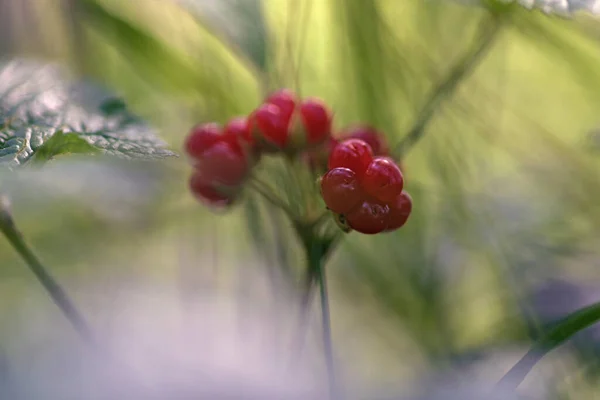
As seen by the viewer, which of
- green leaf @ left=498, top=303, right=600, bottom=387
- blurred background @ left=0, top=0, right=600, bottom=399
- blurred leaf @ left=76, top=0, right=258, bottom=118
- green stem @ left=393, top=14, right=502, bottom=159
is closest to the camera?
green leaf @ left=498, top=303, right=600, bottom=387

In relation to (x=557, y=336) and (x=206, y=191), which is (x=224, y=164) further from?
(x=557, y=336)

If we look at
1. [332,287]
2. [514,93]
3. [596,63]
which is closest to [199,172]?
[332,287]

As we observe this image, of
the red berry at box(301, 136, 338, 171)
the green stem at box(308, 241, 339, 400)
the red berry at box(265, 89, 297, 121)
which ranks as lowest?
the green stem at box(308, 241, 339, 400)

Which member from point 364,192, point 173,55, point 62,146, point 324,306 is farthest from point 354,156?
point 173,55

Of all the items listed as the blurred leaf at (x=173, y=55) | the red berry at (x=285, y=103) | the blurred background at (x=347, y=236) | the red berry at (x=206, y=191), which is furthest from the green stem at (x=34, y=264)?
the blurred leaf at (x=173, y=55)

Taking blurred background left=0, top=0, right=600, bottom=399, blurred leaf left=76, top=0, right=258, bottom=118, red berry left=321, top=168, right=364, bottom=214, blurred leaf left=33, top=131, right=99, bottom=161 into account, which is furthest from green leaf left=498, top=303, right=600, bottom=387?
blurred leaf left=76, top=0, right=258, bottom=118

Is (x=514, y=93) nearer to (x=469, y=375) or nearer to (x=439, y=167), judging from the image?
(x=439, y=167)

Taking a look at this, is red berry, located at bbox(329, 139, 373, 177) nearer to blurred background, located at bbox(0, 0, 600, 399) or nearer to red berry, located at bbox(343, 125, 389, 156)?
red berry, located at bbox(343, 125, 389, 156)

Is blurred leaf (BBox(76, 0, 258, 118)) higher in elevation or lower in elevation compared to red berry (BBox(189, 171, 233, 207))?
lower
